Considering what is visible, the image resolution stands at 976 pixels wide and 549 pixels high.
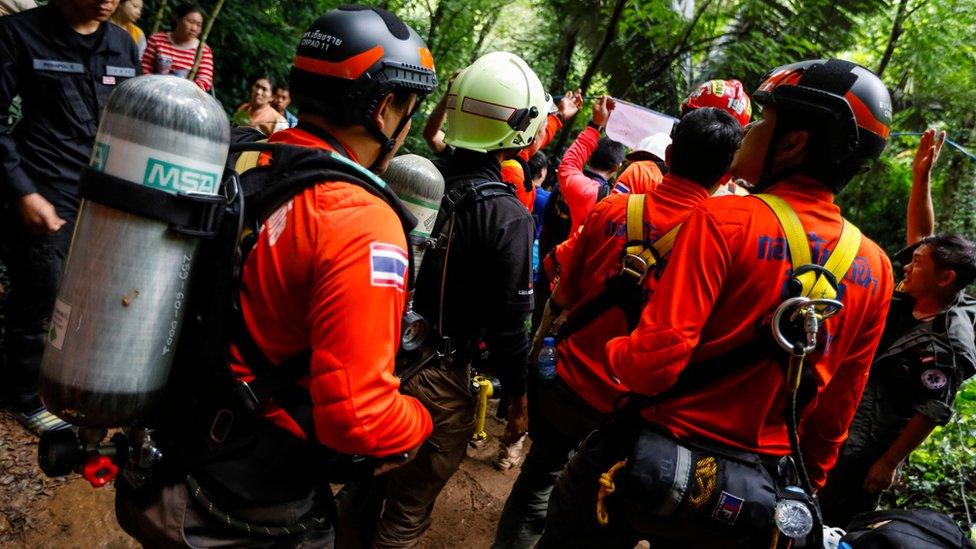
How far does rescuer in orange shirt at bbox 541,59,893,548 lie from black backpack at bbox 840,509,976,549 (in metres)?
0.45

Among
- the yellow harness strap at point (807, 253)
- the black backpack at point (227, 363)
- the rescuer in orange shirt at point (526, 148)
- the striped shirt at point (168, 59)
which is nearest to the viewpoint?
the black backpack at point (227, 363)

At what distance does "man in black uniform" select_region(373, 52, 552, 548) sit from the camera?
8.59 feet

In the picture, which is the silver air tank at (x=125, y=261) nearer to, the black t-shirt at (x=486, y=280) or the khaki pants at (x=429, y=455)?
the black t-shirt at (x=486, y=280)

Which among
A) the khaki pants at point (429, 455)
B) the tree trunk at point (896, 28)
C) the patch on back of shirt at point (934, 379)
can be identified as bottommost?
the khaki pants at point (429, 455)

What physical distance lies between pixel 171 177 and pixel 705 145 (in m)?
2.22

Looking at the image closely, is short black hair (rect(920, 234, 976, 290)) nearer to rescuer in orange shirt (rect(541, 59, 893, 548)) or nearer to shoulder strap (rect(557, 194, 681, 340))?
rescuer in orange shirt (rect(541, 59, 893, 548))

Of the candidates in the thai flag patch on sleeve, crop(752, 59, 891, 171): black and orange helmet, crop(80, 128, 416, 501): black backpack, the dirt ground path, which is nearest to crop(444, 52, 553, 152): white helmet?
crop(752, 59, 891, 171): black and orange helmet

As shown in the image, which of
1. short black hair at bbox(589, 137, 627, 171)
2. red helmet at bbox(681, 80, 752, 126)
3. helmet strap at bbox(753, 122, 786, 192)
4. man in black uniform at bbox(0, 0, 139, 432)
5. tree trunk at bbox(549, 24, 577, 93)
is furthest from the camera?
tree trunk at bbox(549, 24, 577, 93)

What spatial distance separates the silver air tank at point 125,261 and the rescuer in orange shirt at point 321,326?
0.22 meters

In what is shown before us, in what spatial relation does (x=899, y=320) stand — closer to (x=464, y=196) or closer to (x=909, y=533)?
(x=909, y=533)

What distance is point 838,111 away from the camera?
193cm

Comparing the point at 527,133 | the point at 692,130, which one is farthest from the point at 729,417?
the point at 527,133

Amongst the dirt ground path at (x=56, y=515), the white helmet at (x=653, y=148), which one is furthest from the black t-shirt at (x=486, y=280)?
the white helmet at (x=653, y=148)

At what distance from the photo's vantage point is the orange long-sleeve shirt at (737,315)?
6.36ft
